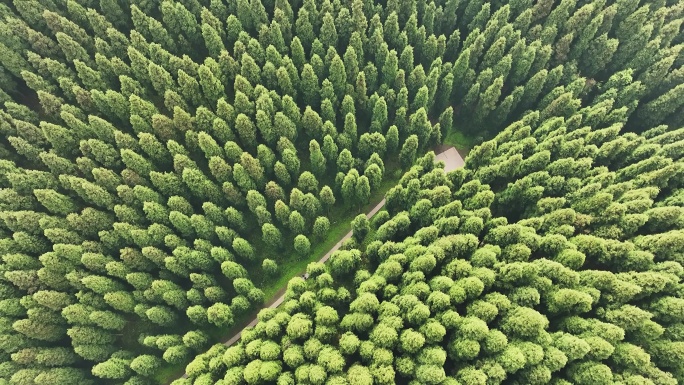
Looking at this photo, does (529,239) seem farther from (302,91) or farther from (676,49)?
(676,49)

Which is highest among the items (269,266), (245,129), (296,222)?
(245,129)

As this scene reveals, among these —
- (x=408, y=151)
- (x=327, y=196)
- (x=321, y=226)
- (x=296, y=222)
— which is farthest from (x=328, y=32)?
(x=321, y=226)

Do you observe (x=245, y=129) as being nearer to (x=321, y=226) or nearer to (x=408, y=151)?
(x=321, y=226)

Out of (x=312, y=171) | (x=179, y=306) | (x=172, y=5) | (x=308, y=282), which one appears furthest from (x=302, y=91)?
(x=179, y=306)

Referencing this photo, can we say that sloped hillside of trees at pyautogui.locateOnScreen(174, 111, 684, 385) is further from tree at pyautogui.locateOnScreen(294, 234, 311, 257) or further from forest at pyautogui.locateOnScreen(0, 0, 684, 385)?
tree at pyautogui.locateOnScreen(294, 234, 311, 257)

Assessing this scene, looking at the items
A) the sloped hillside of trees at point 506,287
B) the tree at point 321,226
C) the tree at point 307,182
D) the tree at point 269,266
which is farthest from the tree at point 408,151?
the tree at point 269,266

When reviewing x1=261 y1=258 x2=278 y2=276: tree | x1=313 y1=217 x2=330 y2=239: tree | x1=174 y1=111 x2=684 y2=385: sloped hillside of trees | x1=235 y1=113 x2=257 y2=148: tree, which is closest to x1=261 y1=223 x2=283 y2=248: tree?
x1=261 y1=258 x2=278 y2=276: tree
